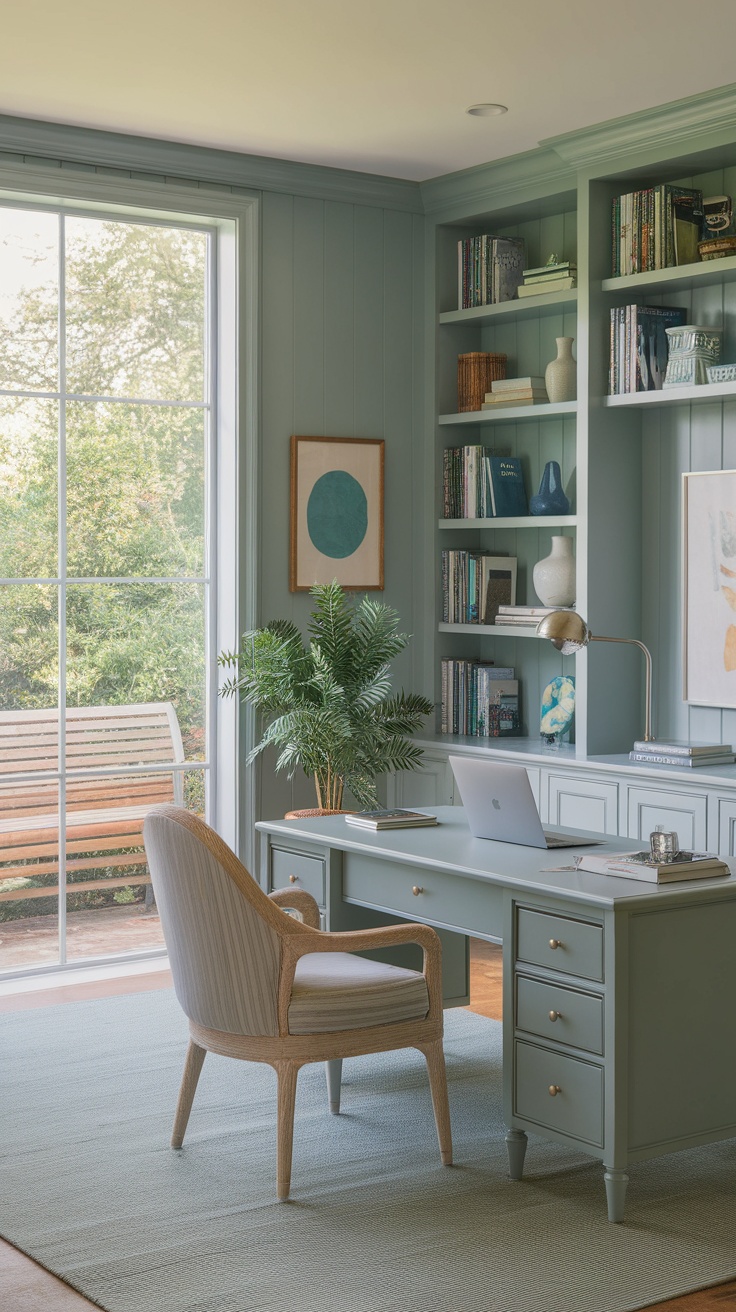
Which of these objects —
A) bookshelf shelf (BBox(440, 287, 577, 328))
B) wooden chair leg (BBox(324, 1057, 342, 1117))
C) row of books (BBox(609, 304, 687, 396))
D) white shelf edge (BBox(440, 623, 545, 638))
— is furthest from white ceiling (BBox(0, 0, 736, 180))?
wooden chair leg (BBox(324, 1057, 342, 1117))

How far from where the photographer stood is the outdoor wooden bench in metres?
5.51

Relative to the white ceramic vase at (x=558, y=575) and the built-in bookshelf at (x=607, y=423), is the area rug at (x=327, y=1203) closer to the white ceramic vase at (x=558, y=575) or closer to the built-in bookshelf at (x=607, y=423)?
the built-in bookshelf at (x=607, y=423)

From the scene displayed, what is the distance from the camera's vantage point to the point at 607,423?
17.6 ft

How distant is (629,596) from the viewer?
547 cm

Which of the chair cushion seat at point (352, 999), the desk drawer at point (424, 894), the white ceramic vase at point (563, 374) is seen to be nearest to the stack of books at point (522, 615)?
the white ceramic vase at point (563, 374)

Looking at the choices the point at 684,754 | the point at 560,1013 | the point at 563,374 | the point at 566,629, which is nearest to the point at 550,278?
the point at 563,374

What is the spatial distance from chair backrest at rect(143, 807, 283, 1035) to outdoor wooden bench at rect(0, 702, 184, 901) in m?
2.15

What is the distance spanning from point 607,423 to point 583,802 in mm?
1421

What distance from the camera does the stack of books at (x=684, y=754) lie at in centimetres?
479

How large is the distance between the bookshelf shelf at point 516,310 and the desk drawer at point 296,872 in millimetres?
2536

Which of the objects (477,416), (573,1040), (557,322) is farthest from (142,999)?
(557,322)

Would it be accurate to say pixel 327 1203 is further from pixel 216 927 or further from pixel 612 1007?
pixel 612 1007

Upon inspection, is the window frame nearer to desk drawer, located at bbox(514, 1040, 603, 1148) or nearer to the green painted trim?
the green painted trim

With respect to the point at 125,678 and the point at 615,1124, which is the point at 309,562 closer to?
the point at 125,678
